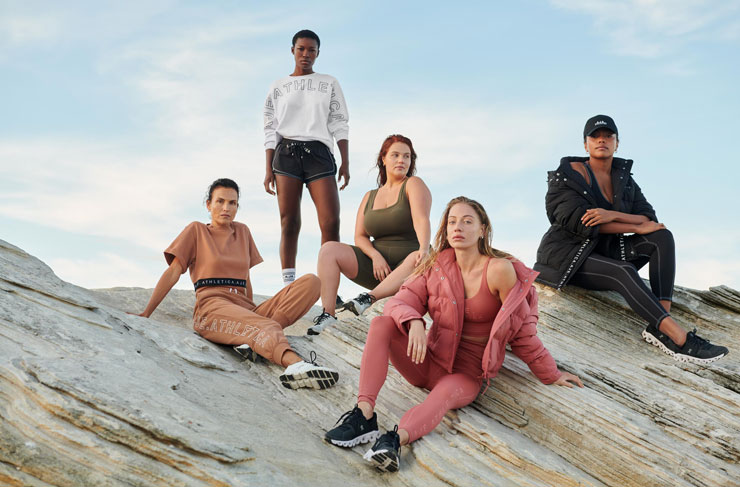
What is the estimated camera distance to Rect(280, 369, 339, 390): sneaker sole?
20.9 feet

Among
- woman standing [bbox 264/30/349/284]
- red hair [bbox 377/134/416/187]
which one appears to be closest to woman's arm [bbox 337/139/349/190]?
woman standing [bbox 264/30/349/284]

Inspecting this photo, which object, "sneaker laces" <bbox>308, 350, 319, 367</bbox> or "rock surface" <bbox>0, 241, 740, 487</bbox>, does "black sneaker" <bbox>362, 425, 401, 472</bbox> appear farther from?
"sneaker laces" <bbox>308, 350, 319, 367</bbox>

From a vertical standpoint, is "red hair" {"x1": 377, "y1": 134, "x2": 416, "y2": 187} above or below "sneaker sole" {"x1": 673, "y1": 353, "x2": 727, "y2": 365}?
above

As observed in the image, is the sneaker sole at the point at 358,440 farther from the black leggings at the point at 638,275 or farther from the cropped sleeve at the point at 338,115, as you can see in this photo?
the cropped sleeve at the point at 338,115

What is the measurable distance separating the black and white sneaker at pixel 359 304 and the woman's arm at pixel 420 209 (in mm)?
716

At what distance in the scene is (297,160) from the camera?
31.3ft

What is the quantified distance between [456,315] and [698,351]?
3.58 m

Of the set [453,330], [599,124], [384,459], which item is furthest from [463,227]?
[599,124]

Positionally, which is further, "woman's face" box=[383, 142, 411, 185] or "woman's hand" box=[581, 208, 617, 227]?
"woman's face" box=[383, 142, 411, 185]

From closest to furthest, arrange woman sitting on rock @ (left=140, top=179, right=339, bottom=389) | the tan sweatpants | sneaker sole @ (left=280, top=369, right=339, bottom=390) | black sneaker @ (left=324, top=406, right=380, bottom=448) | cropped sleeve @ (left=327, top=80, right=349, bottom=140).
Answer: black sneaker @ (left=324, top=406, right=380, bottom=448) < sneaker sole @ (left=280, top=369, right=339, bottom=390) < the tan sweatpants < woman sitting on rock @ (left=140, top=179, right=339, bottom=389) < cropped sleeve @ (left=327, top=80, right=349, bottom=140)

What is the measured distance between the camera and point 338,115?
9.85 metres

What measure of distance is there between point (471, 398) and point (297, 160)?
198 inches

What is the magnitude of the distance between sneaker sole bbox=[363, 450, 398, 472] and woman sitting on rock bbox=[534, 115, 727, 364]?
4.41m

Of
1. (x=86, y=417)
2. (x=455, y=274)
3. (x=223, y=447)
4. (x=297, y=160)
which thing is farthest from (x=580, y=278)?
(x=86, y=417)
